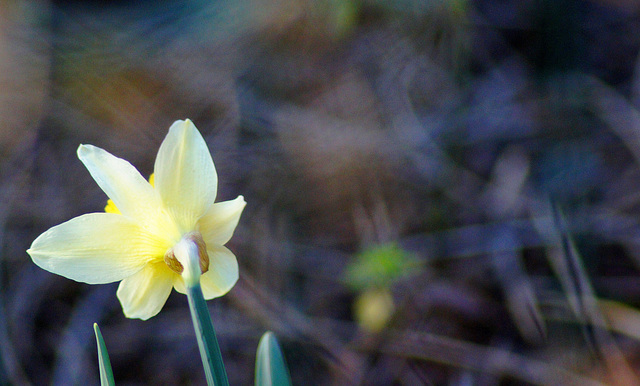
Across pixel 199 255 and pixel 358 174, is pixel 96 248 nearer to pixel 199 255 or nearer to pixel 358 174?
pixel 199 255

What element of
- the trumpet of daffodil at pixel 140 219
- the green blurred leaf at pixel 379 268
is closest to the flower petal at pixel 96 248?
the trumpet of daffodil at pixel 140 219

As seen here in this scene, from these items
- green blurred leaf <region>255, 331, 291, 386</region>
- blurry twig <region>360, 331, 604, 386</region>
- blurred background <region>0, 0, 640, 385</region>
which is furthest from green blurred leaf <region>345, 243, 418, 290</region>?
green blurred leaf <region>255, 331, 291, 386</region>

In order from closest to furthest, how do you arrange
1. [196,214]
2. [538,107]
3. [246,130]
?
[196,214]
[538,107]
[246,130]

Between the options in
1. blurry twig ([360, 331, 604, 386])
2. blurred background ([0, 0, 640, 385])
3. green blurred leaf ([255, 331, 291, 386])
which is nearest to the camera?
green blurred leaf ([255, 331, 291, 386])

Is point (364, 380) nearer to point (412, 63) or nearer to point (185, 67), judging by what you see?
point (412, 63)

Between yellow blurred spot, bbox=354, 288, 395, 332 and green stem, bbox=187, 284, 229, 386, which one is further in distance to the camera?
yellow blurred spot, bbox=354, 288, 395, 332

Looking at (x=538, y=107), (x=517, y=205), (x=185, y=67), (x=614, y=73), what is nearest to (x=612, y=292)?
(x=517, y=205)

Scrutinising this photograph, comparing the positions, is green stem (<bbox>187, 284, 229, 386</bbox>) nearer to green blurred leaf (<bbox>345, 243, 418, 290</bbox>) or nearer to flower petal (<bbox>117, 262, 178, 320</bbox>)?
flower petal (<bbox>117, 262, 178, 320</bbox>)
